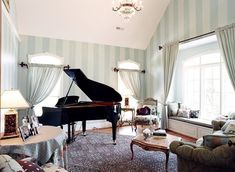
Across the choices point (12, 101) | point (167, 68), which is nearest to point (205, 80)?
point (167, 68)

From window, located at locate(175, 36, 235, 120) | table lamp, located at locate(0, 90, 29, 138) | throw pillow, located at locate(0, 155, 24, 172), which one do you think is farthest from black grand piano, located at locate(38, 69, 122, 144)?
window, located at locate(175, 36, 235, 120)

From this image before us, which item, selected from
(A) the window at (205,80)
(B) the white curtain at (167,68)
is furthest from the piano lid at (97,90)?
(A) the window at (205,80)

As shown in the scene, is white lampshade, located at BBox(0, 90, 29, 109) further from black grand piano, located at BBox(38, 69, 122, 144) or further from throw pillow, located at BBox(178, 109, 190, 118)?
throw pillow, located at BBox(178, 109, 190, 118)

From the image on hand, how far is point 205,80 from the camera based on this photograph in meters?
6.34

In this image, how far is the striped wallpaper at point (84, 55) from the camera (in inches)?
229

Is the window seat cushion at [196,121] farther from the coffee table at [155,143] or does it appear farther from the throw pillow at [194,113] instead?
the coffee table at [155,143]

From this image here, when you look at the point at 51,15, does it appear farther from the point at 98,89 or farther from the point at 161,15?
the point at 161,15

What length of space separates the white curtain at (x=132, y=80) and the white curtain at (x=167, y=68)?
1282 millimetres

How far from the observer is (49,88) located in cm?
593

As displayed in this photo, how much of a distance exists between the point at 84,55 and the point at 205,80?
13.4 ft

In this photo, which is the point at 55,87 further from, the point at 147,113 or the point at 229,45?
the point at 229,45

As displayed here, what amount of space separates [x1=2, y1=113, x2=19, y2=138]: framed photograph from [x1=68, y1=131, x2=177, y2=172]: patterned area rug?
52.2 inches

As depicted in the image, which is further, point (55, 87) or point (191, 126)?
point (55, 87)

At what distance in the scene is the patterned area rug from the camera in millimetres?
3393
